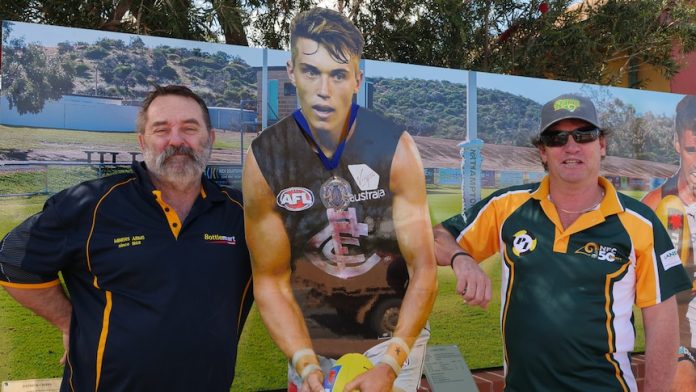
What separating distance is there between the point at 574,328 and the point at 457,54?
4733 mm

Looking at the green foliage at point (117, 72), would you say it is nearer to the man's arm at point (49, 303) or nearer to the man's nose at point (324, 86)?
the man's nose at point (324, 86)

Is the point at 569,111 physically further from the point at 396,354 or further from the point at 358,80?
the point at 396,354

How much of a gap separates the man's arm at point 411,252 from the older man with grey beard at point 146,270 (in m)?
0.62

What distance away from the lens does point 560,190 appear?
2572mm

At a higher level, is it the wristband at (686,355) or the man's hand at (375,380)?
the man's hand at (375,380)

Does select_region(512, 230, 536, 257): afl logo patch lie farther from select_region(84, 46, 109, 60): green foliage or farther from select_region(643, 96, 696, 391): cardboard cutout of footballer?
select_region(84, 46, 109, 60): green foliage

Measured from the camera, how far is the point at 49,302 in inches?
93.4

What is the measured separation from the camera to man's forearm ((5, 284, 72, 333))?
7.68 feet

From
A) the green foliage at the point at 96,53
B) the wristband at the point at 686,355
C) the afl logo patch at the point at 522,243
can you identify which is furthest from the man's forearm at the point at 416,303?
the wristband at the point at 686,355

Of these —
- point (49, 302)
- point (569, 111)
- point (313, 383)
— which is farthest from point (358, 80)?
point (49, 302)

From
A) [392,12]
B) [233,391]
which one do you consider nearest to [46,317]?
[233,391]

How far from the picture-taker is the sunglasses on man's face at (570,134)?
2539 mm

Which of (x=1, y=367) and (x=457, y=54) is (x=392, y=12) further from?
(x=1, y=367)

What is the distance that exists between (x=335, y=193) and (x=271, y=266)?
375mm
